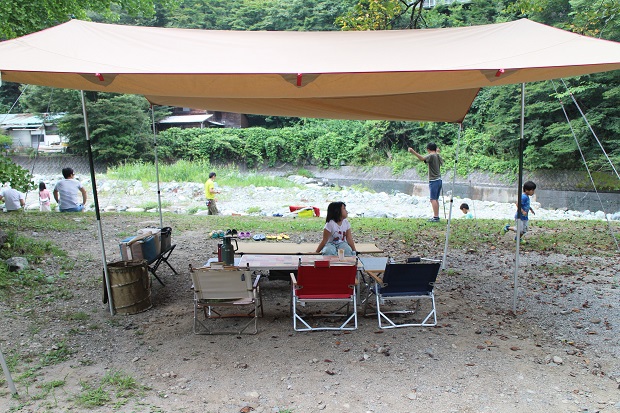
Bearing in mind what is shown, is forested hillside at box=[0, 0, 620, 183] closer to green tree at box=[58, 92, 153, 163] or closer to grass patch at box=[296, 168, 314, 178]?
green tree at box=[58, 92, 153, 163]

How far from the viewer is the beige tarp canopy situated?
341 centimetres

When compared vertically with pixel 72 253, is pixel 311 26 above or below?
above

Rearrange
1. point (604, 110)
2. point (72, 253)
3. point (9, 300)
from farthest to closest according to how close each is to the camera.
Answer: point (604, 110)
point (72, 253)
point (9, 300)

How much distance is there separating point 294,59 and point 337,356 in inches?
100

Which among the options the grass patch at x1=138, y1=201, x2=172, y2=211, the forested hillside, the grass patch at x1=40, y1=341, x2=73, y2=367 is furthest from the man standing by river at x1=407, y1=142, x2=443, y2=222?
the grass patch at x1=138, y1=201, x2=172, y2=211

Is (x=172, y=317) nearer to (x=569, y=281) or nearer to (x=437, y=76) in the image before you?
(x=437, y=76)

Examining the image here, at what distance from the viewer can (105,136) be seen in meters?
27.7

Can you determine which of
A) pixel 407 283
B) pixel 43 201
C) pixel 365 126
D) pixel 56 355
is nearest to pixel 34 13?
pixel 43 201

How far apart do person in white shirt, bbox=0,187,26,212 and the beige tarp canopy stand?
6.86 metres

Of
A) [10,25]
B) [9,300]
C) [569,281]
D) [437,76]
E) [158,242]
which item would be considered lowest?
[569,281]

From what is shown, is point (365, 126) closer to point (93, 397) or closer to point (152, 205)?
point (152, 205)

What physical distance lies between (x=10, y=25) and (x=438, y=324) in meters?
7.80

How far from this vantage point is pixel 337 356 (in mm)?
3818

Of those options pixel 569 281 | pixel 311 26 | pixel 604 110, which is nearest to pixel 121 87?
pixel 569 281
